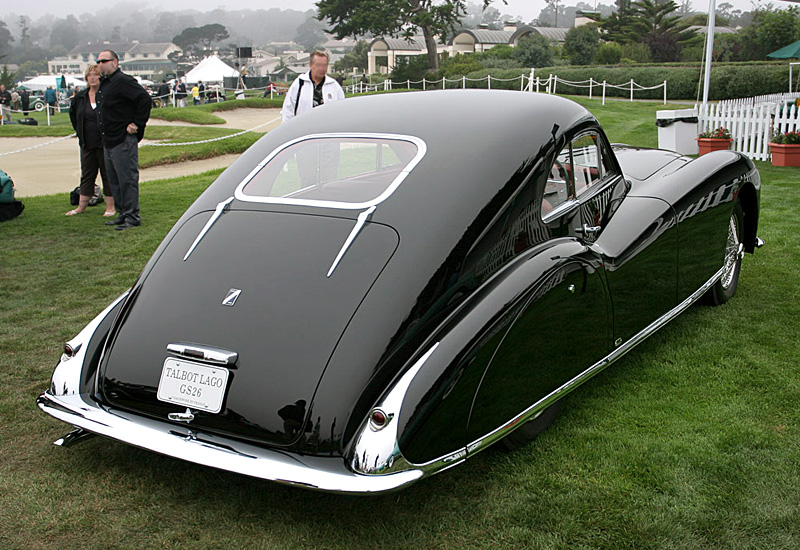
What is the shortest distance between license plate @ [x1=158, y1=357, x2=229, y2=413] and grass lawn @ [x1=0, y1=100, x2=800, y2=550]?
0.45 meters

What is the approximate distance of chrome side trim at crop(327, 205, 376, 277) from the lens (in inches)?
122

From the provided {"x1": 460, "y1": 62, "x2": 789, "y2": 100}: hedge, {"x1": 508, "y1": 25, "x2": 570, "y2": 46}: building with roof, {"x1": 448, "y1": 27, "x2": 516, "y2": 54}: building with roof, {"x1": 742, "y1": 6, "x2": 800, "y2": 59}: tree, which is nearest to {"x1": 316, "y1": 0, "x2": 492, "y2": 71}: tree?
{"x1": 460, "y1": 62, "x2": 789, "y2": 100}: hedge

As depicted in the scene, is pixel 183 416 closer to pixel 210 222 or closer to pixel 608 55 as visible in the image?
pixel 210 222

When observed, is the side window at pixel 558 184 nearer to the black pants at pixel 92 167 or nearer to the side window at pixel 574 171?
the side window at pixel 574 171

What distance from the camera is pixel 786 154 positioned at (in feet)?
38.0

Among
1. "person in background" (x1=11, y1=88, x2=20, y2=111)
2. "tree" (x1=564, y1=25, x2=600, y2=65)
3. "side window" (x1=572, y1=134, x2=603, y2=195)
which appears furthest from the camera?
"tree" (x1=564, y1=25, x2=600, y2=65)

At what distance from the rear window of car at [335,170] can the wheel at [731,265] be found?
2708 millimetres

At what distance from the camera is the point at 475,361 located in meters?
2.86

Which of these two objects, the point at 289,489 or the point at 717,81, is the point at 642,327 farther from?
the point at 717,81

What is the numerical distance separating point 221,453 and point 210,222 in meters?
1.21

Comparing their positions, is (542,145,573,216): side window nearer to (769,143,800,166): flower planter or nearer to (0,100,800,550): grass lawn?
(0,100,800,550): grass lawn

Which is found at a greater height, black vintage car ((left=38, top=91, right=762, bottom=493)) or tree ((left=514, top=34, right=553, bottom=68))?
tree ((left=514, top=34, right=553, bottom=68))

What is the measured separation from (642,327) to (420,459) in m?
1.83

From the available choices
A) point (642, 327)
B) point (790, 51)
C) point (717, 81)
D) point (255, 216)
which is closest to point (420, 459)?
point (255, 216)
